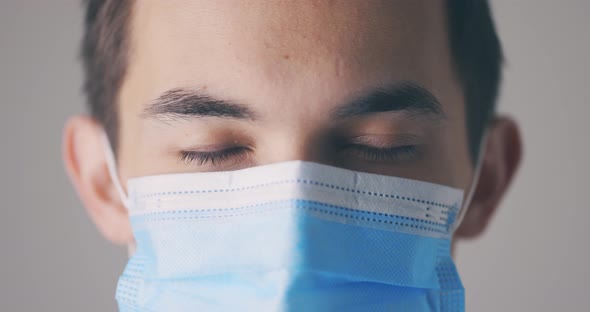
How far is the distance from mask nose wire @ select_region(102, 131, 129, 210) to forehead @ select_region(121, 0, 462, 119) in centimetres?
24

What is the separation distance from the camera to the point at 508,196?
226cm

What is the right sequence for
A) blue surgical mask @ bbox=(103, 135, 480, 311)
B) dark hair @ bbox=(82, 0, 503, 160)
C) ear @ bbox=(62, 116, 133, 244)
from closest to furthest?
blue surgical mask @ bbox=(103, 135, 480, 311), dark hair @ bbox=(82, 0, 503, 160), ear @ bbox=(62, 116, 133, 244)

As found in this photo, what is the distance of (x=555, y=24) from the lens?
2.19 meters

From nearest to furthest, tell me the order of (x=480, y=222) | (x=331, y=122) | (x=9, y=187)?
(x=331, y=122), (x=480, y=222), (x=9, y=187)

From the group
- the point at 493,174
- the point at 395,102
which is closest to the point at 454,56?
the point at 395,102

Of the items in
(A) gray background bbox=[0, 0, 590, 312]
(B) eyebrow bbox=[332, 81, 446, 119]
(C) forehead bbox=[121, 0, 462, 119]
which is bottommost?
(A) gray background bbox=[0, 0, 590, 312]

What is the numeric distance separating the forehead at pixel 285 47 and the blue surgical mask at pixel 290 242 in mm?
141

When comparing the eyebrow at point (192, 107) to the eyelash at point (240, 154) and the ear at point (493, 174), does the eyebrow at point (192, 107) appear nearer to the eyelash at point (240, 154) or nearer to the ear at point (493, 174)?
the eyelash at point (240, 154)

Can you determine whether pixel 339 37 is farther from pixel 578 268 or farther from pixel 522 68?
pixel 578 268

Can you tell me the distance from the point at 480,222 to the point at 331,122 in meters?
0.53

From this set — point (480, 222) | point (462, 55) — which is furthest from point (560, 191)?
point (462, 55)

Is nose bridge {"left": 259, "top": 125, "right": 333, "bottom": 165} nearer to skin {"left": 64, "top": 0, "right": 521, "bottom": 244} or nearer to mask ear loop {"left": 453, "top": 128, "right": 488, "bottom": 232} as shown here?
skin {"left": 64, "top": 0, "right": 521, "bottom": 244}

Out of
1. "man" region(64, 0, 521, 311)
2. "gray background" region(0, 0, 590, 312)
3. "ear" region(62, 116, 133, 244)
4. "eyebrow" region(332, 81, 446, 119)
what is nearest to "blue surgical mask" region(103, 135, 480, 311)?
"man" region(64, 0, 521, 311)

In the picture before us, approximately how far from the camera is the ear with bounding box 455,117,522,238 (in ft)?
4.70
